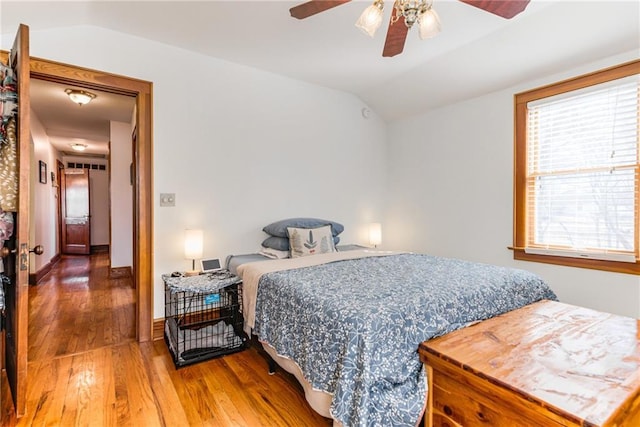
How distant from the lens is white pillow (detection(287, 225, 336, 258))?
305cm

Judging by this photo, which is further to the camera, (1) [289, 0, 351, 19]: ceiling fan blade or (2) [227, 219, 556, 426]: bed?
(1) [289, 0, 351, 19]: ceiling fan blade

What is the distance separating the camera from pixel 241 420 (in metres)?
1.72

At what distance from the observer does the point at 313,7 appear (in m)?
1.72

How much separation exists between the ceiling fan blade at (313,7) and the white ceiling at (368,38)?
0.61 metres

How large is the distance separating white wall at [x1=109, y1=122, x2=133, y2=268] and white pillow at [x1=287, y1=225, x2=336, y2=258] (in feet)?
12.2

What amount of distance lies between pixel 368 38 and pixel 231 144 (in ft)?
5.21

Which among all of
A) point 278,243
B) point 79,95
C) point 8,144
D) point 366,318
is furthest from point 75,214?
point 366,318

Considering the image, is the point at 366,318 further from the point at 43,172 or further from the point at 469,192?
the point at 43,172

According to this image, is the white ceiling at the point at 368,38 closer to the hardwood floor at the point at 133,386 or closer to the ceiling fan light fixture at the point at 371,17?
the ceiling fan light fixture at the point at 371,17

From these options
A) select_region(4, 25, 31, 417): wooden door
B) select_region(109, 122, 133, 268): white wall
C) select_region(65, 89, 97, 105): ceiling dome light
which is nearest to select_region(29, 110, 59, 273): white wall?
select_region(109, 122, 133, 268): white wall

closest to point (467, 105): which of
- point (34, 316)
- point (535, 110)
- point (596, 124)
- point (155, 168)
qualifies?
point (535, 110)

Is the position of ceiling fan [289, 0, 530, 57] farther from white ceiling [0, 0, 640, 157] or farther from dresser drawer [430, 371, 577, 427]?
dresser drawer [430, 371, 577, 427]

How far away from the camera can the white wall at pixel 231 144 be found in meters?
2.74

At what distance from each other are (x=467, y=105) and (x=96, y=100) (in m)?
4.42
